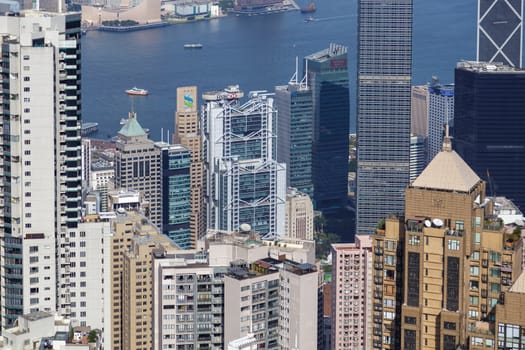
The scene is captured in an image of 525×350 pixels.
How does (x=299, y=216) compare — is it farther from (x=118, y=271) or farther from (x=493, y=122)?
(x=118, y=271)

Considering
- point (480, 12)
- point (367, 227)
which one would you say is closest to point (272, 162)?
point (367, 227)

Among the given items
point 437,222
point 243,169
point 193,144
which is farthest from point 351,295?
point 193,144

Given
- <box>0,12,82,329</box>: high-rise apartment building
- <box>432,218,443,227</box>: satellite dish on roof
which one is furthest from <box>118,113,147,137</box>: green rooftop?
<box>432,218,443,227</box>: satellite dish on roof

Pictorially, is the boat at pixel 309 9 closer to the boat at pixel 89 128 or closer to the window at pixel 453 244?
the boat at pixel 89 128

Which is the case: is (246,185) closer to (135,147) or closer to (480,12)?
(135,147)

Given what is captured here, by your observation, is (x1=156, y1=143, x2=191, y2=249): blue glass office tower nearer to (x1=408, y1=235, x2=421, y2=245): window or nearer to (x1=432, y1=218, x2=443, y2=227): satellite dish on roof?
(x1=408, y1=235, x2=421, y2=245): window

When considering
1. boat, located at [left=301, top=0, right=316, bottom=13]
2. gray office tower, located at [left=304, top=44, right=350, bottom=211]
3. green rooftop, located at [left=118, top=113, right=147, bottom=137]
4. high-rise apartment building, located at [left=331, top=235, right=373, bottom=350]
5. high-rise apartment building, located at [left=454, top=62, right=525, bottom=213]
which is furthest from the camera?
boat, located at [left=301, top=0, right=316, bottom=13]
